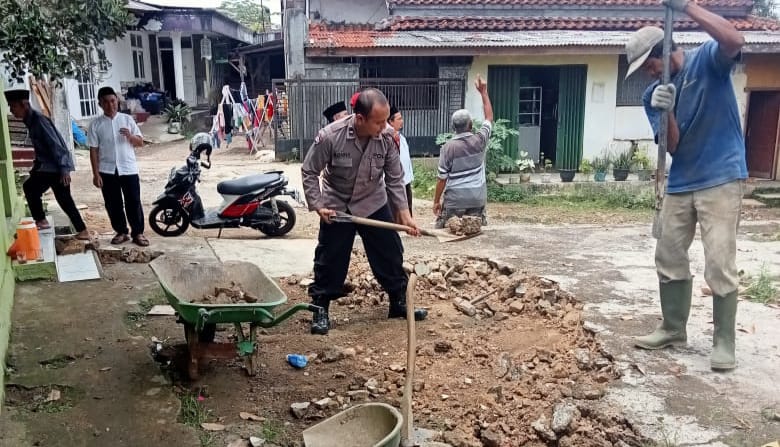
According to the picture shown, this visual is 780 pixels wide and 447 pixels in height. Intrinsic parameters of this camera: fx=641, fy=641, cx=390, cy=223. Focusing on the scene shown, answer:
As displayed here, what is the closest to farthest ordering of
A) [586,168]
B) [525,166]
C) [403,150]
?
1. [403,150]
2. [525,166]
3. [586,168]

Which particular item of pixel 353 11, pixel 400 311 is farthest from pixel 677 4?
pixel 353 11

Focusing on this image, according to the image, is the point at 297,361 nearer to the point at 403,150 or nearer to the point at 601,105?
the point at 403,150

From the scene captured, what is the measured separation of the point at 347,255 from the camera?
4.61 meters

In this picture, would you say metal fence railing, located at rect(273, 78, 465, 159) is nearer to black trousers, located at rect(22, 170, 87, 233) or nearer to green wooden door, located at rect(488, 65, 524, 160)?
green wooden door, located at rect(488, 65, 524, 160)

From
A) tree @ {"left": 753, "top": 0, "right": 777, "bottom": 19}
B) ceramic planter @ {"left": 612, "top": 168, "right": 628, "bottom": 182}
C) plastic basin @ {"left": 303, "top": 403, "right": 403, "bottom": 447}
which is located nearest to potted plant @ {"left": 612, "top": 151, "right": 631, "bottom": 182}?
ceramic planter @ {"left": 612, "top": 168, "right": 628, "bottom": 182}

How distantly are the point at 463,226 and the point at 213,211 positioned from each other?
329 centimetres

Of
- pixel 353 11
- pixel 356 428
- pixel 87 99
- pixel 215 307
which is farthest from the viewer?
pixel 87 99

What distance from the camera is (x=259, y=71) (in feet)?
79.9

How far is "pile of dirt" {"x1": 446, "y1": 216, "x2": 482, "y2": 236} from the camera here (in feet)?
22.3

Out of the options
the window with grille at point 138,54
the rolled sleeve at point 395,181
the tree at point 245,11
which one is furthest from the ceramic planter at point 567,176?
the tree at point 245,11

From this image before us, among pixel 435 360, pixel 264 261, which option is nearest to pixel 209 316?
pixel 435 360

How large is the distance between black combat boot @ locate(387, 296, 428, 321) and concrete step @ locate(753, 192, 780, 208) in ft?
31.8

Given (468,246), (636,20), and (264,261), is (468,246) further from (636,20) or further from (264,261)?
(636,20)

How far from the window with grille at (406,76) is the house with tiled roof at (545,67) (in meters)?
0.03
